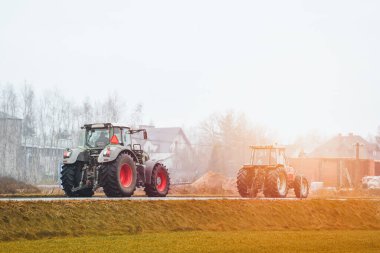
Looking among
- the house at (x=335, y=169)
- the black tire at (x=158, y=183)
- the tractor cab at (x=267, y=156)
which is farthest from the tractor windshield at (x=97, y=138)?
the house at (x=335, y=169)

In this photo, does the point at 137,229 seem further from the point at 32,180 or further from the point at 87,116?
the point at 87,116

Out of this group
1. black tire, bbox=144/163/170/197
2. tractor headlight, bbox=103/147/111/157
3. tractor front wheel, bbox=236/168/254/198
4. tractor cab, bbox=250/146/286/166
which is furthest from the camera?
tractor cab, bbox=250/146/286/166

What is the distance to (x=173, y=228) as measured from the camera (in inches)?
840

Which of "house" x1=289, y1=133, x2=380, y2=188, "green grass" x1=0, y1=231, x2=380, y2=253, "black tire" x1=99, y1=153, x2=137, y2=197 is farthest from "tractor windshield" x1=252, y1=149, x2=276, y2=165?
"house" x1=289, y1=133, x2=380, y2=188

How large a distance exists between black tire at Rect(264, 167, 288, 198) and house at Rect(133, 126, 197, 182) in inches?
2596

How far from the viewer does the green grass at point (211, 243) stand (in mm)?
16156

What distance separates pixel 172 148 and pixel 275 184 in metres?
77.5

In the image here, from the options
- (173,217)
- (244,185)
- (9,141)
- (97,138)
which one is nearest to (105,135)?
(97,138)

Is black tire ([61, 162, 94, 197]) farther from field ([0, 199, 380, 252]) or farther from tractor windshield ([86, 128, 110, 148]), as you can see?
field ([0, 199, 380, 252])

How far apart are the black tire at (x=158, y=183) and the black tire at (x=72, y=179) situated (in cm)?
258

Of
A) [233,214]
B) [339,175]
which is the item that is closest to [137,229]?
[233,214]

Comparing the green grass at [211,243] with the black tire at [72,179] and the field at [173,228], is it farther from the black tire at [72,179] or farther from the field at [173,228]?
the black tire at [72,179]

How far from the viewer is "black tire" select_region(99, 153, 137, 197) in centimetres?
2448

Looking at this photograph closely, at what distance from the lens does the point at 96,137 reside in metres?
26.9
